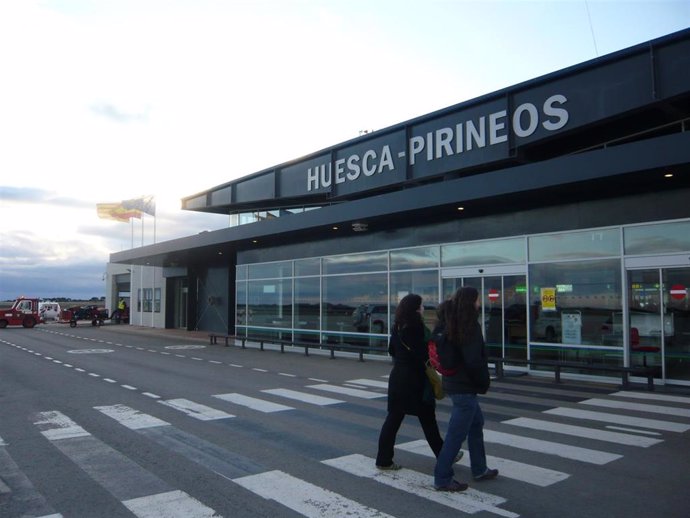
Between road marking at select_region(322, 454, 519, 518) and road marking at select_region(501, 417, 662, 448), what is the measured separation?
307cm

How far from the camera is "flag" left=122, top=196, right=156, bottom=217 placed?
4150 centimetres

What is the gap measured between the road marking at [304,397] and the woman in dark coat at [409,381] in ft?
15.1

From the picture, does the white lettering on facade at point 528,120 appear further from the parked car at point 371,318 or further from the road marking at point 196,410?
the road marking at point 196,410

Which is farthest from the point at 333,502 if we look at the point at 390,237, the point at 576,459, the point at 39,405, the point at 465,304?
the point at 390,237

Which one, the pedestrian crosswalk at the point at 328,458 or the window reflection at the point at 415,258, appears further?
the window reflection at the point at 415,258

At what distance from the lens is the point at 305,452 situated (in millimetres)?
7168

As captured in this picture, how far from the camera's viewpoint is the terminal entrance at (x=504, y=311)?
16109 mm

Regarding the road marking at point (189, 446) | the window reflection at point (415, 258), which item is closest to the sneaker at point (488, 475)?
the road marking at point (189, 446)

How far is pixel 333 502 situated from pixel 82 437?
4.33 m

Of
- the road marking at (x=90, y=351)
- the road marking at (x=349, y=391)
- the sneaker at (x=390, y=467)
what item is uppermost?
the sneaker at (x=390, y=467)

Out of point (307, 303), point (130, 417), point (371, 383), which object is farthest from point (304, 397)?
point (307, 303)

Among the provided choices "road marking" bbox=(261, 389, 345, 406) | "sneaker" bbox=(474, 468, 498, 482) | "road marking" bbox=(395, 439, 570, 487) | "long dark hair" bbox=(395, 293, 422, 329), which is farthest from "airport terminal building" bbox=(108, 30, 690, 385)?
"sneaker" bbox=(474, 468, 498, 482)

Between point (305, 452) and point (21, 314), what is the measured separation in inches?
1773

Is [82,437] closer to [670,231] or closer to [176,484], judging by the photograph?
[176,484]
